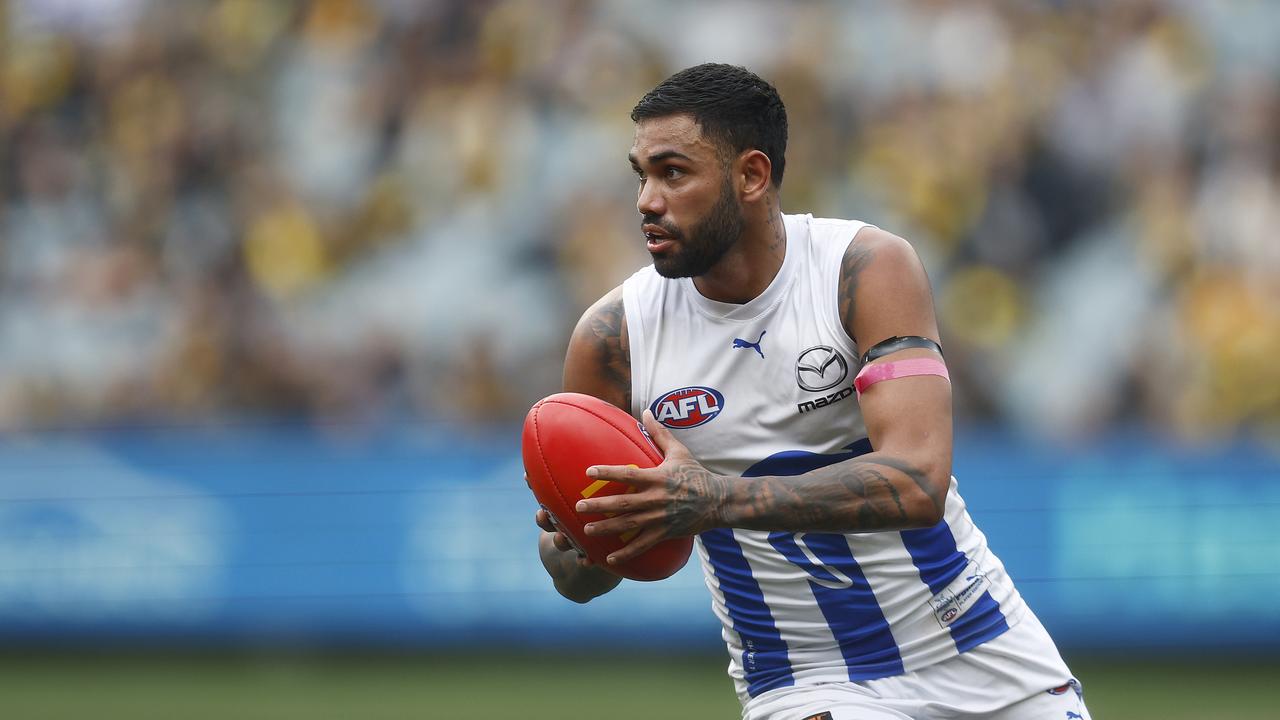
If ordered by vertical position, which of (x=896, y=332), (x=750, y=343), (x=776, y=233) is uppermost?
(x=776, y=233)

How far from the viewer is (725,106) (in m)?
3.93

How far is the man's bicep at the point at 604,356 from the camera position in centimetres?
416

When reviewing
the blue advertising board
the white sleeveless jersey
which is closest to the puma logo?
the white sleeveless jersey

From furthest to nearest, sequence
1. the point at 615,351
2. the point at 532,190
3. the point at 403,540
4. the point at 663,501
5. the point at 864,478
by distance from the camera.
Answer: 1. the point at 532,190
2. the point at 403,540
3. the point at 615,351
4. the point at 864,478
5. the point at 663,501

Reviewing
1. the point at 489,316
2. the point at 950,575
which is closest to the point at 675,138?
the point at 950,575

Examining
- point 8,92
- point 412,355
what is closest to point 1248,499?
point 412,355

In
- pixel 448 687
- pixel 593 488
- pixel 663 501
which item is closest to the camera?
pixel 663 501

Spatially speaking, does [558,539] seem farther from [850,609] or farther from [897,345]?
[897,345]

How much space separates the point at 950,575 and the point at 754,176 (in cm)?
113

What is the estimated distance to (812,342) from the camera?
3.96 meters

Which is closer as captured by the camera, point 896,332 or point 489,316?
point 896,332

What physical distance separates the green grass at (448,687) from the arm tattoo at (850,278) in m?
4.23

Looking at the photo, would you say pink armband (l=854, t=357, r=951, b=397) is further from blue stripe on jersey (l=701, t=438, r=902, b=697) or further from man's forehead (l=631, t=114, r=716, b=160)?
man's forehead (l=631, t=114, r=716, b=160)

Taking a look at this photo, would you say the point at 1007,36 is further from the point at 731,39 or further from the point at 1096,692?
the point at 1096,692
